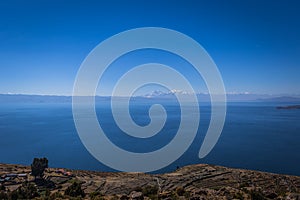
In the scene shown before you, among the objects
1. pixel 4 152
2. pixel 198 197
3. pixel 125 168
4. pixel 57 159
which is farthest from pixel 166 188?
pixel 4 152

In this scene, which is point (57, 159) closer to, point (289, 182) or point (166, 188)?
point (166, 188)

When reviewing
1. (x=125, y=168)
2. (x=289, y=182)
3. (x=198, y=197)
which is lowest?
(x=125, y=168)

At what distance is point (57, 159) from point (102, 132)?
29649 mm

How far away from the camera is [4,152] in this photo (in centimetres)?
4728

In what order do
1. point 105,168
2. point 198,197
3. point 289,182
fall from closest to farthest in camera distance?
point 198,197 → point 289,182 → point 105,168

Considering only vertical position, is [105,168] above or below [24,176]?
below

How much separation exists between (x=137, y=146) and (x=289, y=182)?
113ft

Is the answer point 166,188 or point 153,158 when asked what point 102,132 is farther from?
point 166,188

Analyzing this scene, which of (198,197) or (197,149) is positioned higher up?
(198,197)

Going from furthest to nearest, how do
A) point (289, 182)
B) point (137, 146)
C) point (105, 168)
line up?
1. point (137, 146)
2. point (105, 168)
3. point (289, 182)

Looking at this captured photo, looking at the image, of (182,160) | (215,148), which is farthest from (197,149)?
(182,160)

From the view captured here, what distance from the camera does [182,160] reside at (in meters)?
40.6

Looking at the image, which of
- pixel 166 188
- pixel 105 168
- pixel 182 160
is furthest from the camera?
pixel 182 160

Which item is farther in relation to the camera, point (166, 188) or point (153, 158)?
point (153, 158)
